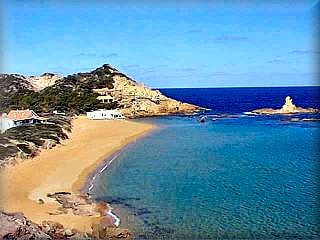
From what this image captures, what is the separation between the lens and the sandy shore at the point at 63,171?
13.6 feet

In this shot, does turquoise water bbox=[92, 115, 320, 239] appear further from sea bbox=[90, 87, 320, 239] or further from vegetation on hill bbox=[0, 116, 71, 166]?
vegetation on hill bbox=[0, 116, 71, 166]

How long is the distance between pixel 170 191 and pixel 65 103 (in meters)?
3.67

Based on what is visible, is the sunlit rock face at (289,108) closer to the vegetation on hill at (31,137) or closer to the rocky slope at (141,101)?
the rocky slope at (141,101)

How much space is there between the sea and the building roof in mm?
1259

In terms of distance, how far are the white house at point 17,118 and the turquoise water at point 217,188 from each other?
1284 mm

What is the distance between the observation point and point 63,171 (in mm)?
5902

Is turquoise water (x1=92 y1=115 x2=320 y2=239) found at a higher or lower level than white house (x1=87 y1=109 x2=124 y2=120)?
lower

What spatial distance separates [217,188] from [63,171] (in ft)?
6.35

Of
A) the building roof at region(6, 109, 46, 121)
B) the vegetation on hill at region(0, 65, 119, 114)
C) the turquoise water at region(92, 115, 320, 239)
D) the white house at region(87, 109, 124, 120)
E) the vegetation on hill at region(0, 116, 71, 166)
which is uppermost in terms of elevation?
the vegetation on hill at region(0, 65, 119, 114)

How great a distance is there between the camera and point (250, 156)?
23.2 ft

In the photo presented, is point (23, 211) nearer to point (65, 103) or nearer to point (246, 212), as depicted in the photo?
point (246, 212)

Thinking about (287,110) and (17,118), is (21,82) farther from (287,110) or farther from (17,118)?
(287,110)

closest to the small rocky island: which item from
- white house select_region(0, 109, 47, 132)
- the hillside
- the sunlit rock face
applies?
the sunlit rock face

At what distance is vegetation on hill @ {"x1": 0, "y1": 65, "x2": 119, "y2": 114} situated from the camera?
645 centimetres
